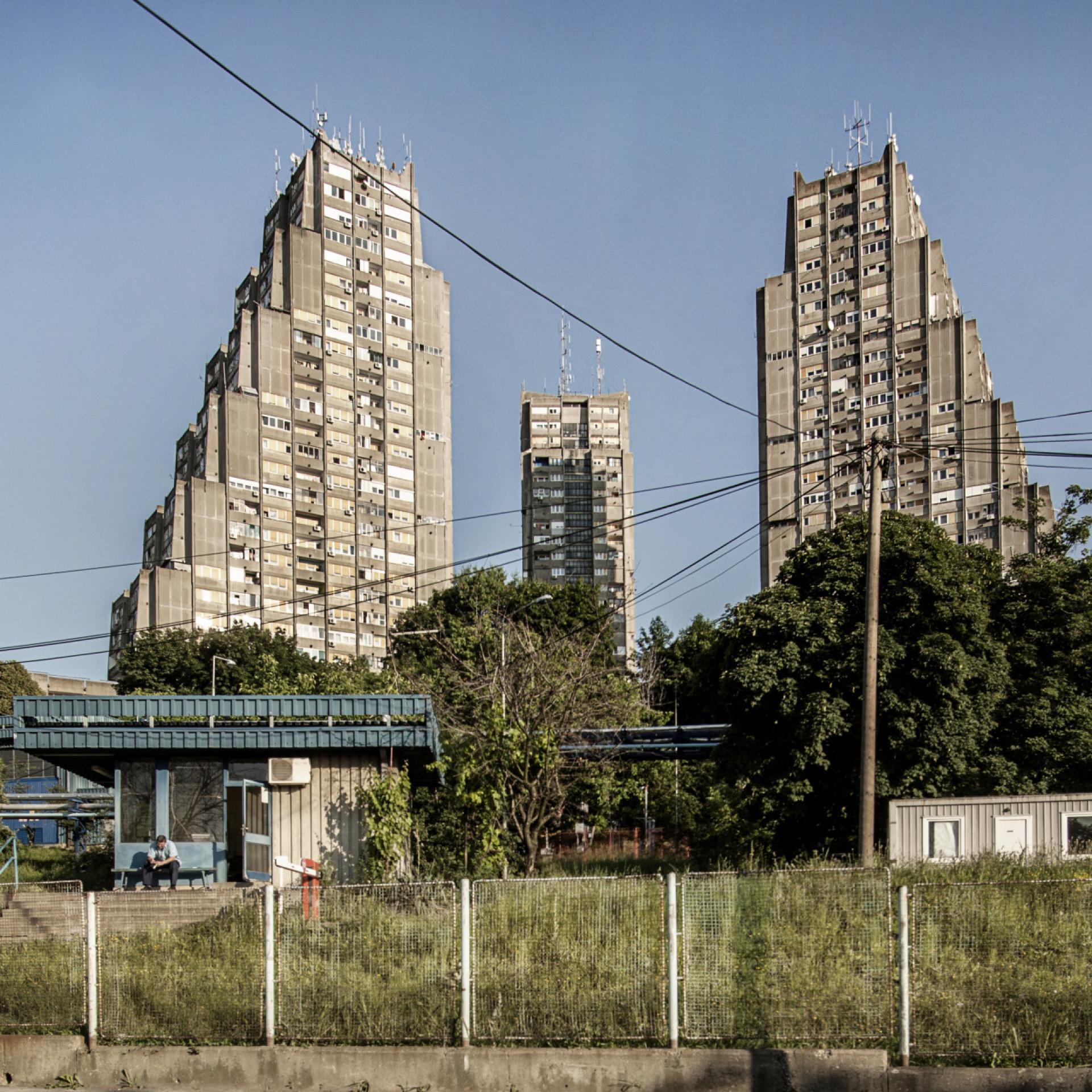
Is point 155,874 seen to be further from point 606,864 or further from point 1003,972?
point 606,864

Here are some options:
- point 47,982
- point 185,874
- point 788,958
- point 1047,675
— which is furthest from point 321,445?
point 788,958

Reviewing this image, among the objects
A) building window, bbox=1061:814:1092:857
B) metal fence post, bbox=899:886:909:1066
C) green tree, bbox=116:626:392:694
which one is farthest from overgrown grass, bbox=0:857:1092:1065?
green tree, bbox=116:626:392:694

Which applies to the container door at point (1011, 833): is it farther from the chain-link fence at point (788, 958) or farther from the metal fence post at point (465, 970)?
the metal fence post at point (465, 970)

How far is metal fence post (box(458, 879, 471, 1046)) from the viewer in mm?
12648

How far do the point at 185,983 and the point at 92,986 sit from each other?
3.04 feet

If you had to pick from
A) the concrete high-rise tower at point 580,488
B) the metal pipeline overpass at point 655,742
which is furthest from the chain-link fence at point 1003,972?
the concrete high-rise tower at point 580,488

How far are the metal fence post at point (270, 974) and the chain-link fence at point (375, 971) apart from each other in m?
0.08

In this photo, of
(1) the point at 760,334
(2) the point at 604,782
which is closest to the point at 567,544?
(1) the point at 760,334

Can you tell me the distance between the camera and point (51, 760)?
86.4 ft

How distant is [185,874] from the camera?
23750 millimetres

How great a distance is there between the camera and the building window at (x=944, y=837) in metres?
21.7

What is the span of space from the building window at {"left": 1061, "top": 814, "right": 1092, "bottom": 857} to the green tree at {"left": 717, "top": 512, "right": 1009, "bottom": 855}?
309 inches

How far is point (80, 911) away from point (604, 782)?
944 inches

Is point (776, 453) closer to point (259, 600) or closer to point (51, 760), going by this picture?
point (259, 600)
